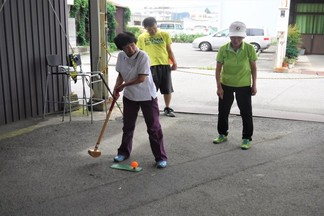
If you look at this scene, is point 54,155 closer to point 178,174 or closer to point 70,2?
point 178,174

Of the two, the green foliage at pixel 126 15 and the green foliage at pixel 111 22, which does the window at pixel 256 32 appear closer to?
the green foliage at pixel 111 22

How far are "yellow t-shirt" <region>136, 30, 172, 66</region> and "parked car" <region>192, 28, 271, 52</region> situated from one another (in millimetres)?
14244

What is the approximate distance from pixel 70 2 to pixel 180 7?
41.9 meters

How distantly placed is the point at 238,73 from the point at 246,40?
16.0m

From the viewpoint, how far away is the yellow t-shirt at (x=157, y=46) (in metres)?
6.40

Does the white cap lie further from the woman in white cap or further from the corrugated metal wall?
the corrugated metal wall

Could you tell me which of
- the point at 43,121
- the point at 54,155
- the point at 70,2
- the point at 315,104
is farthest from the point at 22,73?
the point at 70,2

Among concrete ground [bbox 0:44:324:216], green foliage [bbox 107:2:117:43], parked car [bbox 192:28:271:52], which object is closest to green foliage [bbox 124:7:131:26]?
green foliage [bbox 107:2:117:43]

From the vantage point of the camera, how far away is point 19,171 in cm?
434

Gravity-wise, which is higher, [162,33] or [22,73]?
[162,33]

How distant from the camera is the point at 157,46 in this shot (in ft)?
21.0

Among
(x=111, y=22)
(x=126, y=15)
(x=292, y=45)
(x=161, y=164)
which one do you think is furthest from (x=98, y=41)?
(x=126, y=15)

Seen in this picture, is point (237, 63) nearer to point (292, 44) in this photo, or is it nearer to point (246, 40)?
point (292, 44)

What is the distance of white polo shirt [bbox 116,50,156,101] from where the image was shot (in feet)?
13.8
